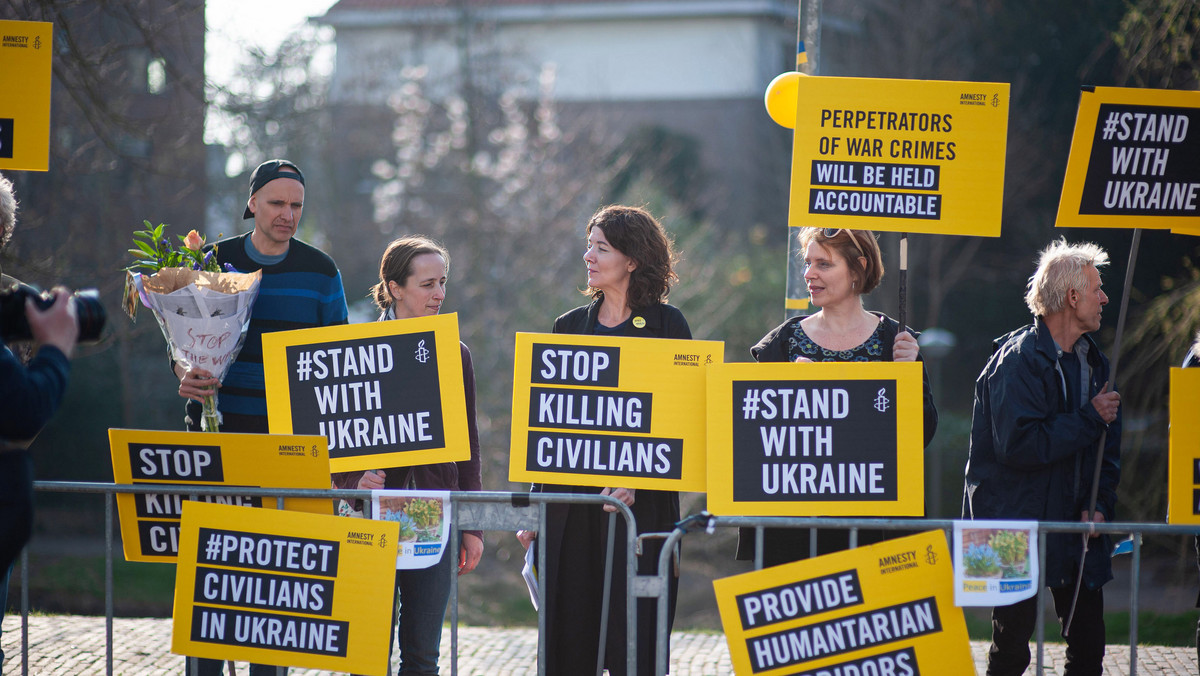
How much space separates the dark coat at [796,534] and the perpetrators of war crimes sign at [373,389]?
1239 millimetres

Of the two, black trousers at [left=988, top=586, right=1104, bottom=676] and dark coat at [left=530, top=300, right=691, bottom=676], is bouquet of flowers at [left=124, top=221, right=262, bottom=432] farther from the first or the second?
black trousers at [left=988, top=586, right=1104, bottom=676]

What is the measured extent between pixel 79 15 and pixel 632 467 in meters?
7.13

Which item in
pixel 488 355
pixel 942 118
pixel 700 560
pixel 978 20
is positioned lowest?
pixel 700 560

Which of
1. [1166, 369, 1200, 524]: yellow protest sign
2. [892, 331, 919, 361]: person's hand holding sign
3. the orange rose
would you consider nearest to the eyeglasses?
[892, 331, 919, 361]: person's hand holding sign

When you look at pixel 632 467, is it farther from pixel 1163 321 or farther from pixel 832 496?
pixel 1163 321

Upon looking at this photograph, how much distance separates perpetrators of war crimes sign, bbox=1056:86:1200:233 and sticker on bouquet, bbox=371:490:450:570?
9.10 ft

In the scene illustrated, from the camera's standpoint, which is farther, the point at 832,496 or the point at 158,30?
the point at 158,30

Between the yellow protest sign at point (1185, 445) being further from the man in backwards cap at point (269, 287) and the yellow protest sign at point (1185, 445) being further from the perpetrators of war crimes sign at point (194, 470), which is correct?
the man in backwards cap at point (269, 287)

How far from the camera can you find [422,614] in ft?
14.2

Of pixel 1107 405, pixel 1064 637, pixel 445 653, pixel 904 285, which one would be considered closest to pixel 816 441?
pixel 904 285

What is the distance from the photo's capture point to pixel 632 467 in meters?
3.98

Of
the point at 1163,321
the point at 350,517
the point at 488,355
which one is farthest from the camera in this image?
the point at 488,355

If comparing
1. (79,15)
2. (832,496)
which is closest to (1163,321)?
(832,496)

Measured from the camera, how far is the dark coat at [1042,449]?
14.2 feet
